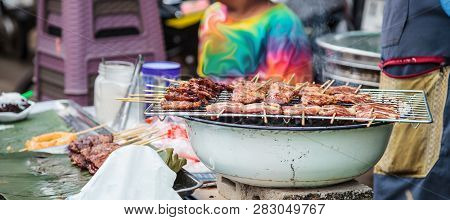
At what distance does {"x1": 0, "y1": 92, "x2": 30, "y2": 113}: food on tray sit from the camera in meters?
3.61

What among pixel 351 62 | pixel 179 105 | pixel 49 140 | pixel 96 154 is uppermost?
pixel 179 105

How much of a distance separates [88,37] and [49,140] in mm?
1438

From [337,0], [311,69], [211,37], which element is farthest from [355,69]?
[337,0]

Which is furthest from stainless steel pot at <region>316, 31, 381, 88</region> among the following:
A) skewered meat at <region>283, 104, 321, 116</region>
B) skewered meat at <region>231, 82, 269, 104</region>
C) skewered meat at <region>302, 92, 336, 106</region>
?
skewered meat at <region>283, 104, 321, 116</region>

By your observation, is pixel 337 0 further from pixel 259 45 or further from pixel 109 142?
pixel 109 142

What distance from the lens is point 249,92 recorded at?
247cm

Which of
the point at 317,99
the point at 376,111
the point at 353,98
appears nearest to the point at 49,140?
the point at 317,99

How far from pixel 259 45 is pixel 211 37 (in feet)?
1.05

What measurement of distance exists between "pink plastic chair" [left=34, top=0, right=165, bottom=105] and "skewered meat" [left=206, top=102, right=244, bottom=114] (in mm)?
2194

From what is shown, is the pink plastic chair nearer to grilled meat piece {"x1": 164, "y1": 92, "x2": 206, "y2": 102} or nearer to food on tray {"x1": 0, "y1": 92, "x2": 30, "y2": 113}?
food on tray {"x1": 0, "y1": 92, "x2": 30, "y2": 113}

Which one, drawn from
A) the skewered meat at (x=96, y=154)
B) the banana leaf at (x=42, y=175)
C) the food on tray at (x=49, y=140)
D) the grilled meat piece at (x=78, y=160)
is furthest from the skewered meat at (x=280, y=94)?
the food on tray at (x=49, y=140)

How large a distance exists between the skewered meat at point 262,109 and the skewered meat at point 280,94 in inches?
4.1

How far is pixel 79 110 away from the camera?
379 centimetres

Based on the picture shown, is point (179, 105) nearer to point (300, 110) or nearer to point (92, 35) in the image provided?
point (300, 110)
